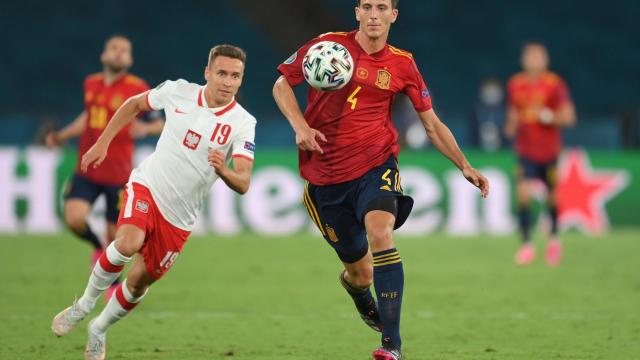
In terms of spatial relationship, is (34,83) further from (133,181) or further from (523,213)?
(133,181)

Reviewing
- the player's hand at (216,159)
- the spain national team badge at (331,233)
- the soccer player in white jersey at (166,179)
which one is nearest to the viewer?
the player's hand at (216,159)

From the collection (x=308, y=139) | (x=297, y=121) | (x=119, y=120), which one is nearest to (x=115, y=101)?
(x=119, y=120)

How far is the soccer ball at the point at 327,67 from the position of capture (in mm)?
7523

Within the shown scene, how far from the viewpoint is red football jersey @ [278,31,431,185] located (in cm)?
777

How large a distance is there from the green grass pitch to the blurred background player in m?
0.82

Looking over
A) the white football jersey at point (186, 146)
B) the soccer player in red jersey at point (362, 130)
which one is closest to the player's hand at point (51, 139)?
the white football jersey at point (186, 146)

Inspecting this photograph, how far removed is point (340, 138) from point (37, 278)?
5914 mm

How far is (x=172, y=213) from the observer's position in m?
7.74

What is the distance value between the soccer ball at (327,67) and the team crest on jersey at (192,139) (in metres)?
0.81

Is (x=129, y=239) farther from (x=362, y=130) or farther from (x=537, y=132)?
(x=537, y=132)

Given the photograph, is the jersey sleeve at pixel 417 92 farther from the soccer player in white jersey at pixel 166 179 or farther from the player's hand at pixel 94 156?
the player's hand at pixel 94 156

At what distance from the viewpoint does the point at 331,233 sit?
797 centimetres

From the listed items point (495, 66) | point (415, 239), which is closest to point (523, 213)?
point (415, 239)

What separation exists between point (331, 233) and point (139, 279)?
4.36ft
